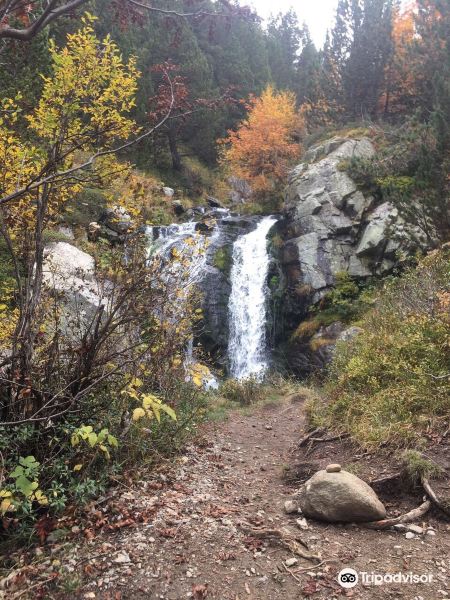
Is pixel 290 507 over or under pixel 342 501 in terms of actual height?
under

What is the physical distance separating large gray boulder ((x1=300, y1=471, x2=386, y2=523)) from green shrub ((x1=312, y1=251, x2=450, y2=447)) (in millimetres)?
1047

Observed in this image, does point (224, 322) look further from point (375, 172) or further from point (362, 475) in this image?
point (362, 475)

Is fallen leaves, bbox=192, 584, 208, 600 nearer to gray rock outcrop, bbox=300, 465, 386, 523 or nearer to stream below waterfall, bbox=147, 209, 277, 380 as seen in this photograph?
gray rock outcrop, bbox=300, 465, 386, 523

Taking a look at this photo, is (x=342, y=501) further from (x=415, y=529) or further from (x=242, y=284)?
(x=242, y=284)

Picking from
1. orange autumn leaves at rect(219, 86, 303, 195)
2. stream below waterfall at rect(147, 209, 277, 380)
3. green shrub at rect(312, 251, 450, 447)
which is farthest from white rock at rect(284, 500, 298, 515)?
orange autumn leaves at rect(219, 86, 303, 195)

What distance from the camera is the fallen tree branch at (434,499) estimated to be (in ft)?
10.9

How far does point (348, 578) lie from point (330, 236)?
12.6 metres

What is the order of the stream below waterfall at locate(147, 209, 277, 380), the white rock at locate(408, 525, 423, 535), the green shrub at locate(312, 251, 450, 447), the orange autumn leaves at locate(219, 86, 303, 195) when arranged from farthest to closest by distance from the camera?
the orange autumn leaves at locate(219, 86, 303, 195), the stream below waterfall at locate(147, 209, 277, 380), the green shrub at locate(312, 251, 450, 447), the white rock at locate(408, 525, 423, 535)

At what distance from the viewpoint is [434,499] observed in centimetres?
339

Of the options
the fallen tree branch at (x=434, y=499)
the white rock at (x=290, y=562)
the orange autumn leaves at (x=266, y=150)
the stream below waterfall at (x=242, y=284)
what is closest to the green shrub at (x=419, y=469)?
the fallen tree branch at (x=434, y=499)

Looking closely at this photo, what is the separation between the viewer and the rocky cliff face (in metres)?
13.2

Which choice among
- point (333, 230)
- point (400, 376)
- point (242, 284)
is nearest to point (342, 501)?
point (400, 376)

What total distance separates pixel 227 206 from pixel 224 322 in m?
14.0

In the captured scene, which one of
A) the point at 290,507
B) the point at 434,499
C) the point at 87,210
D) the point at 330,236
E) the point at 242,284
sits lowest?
the point at 290,507
